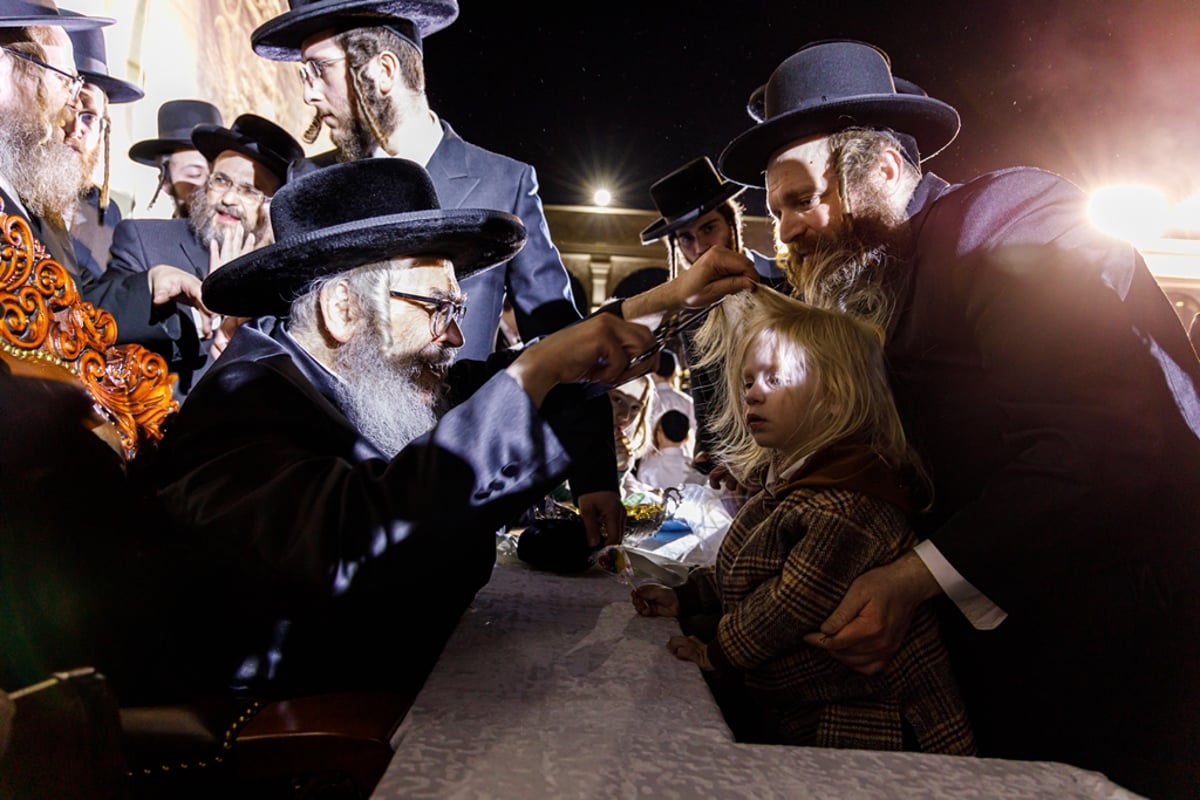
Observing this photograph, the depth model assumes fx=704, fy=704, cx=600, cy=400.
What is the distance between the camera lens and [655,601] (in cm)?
187

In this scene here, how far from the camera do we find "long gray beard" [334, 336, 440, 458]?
1.59 meters

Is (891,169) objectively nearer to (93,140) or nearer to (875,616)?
(875,616)

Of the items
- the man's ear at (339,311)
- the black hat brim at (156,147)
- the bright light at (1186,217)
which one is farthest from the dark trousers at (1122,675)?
the bright light at (1186,217)

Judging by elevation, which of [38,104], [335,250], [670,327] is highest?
[38,104]

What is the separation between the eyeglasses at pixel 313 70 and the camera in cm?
240

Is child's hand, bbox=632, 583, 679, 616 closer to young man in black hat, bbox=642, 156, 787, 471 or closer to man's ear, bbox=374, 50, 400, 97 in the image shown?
man's ear, bbox=374, 50, 400, 97

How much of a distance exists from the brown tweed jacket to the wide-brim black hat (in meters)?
3.05

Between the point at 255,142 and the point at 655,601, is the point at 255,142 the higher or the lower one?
the higher one

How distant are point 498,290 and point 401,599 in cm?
127

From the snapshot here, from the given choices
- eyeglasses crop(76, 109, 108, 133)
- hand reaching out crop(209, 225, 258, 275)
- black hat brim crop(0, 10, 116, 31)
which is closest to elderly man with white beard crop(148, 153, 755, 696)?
black hat brim crop(0, 10, 116, 31)

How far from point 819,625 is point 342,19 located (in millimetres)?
2366

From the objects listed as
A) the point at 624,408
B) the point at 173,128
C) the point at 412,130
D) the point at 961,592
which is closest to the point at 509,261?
the point at 412,130

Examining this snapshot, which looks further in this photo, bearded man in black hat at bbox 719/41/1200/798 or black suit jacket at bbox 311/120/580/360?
black suit jacket at bbox 311/120/580/360

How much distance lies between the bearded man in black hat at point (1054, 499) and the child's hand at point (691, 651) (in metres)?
0.23
